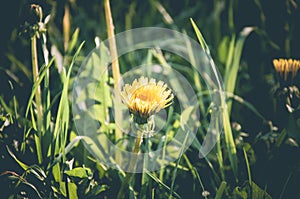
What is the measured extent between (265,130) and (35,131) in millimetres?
629

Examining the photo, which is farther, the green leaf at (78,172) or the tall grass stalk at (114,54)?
the tall grass stalk at (114,54)

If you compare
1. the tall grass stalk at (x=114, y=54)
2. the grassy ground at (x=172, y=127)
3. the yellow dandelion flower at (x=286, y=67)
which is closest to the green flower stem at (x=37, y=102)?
the grassy ground at (x=172, y=127)

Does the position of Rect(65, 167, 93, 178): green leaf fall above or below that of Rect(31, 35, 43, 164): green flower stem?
below

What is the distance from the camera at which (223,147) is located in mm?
1254

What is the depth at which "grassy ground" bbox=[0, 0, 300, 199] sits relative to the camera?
1.09m

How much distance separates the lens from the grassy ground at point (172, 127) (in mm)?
1095

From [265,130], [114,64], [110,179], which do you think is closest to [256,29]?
[265,130]

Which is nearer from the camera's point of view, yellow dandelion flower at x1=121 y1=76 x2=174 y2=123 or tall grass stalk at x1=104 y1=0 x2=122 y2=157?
yellow dandelion flower at x1=121 y1=76 x2=174 y2=123

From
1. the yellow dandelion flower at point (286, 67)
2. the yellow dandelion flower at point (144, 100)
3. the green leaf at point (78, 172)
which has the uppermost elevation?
the yellow dandelion flower at point (286, 67)

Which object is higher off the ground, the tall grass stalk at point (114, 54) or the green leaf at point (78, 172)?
the tall grass stalk at point (114, 54)

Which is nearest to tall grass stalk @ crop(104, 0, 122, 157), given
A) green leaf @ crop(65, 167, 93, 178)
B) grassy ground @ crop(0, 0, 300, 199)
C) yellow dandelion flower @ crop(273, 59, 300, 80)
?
grassy ground @ crop(0, 0, 300, 199)

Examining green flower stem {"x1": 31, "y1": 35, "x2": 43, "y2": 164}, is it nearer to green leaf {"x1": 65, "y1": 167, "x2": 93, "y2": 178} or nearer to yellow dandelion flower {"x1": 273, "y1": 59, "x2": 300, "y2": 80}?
green leaf {"x1": 65, "y1": 167, "x2": 93, "y2": 178}

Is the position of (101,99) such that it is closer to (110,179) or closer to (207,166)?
(110,179)

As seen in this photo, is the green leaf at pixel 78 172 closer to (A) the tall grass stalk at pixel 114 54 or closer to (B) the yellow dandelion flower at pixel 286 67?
(A) the tall grass stalk at pixel 114 54
